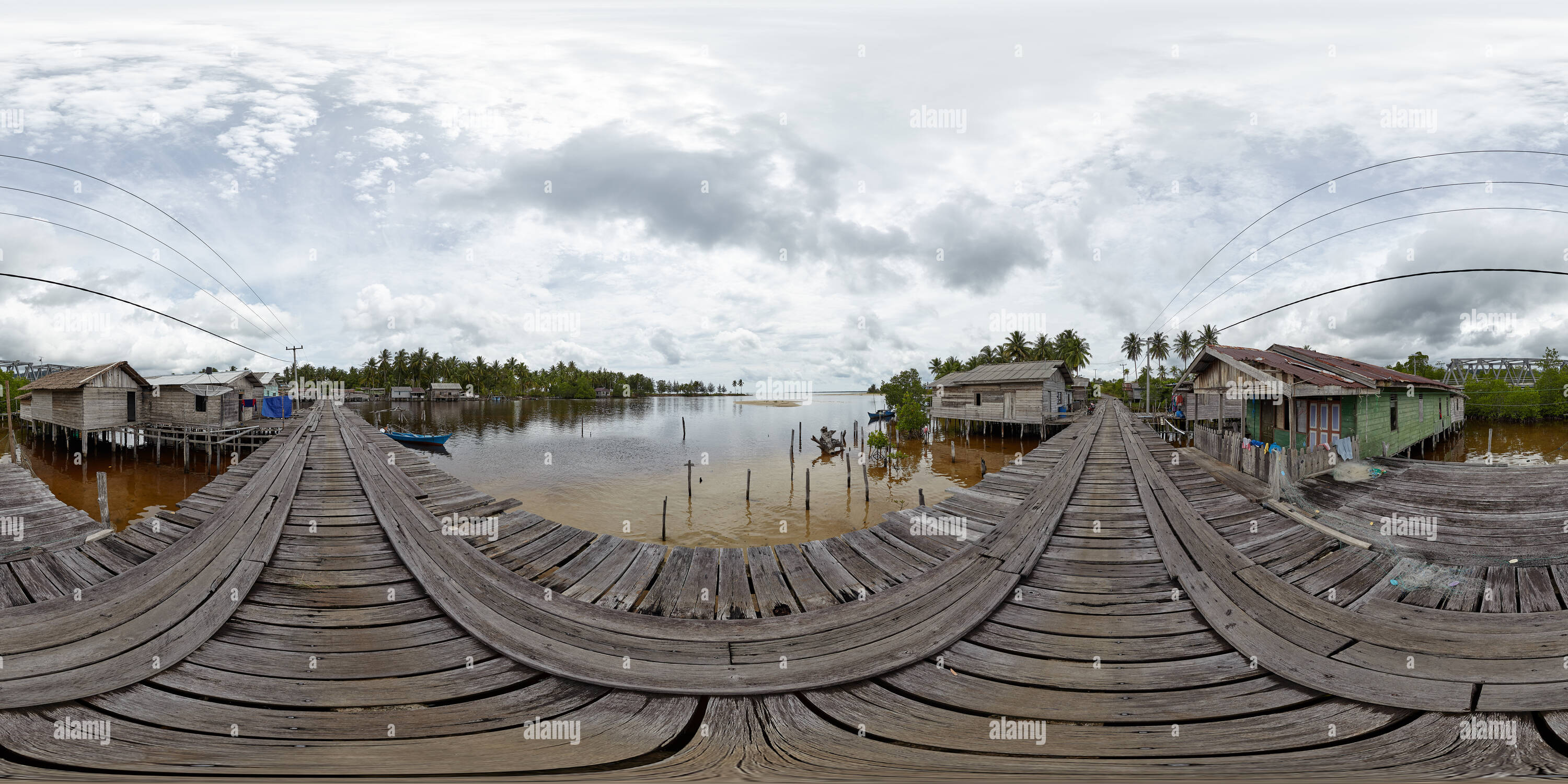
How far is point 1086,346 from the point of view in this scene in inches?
2601

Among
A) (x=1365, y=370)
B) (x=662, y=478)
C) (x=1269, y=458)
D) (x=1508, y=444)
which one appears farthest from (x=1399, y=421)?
(x=662, y=478)

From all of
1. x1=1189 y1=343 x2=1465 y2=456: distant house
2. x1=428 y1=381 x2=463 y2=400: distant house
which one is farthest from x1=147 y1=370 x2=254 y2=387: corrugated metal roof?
x1=428 y1=381 x2=463 y2=400: distant house

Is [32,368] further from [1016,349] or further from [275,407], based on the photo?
[1016,349]

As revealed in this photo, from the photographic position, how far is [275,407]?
35688 millimetres

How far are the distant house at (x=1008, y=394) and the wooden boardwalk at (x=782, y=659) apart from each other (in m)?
27.1

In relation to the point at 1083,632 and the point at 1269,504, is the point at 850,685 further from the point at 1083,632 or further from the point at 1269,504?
the point at 1269,504

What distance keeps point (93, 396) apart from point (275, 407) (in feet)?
34.9

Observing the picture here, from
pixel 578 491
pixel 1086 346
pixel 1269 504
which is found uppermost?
pixel 1086 346

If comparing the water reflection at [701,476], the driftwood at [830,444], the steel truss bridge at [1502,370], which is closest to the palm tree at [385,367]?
the water reflection at [701,476]

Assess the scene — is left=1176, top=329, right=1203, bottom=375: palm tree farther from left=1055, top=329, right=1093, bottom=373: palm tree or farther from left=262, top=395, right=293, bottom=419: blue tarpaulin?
left=262, top=395, right=293, bottom=419: blue tarpaulin

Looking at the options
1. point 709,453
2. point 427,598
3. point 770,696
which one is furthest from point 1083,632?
point 709,453

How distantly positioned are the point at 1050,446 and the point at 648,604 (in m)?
10.2

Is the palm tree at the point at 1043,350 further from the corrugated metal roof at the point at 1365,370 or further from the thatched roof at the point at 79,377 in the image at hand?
the thatched roof at the point at 79,377

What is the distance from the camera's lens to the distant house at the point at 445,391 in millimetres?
92000
